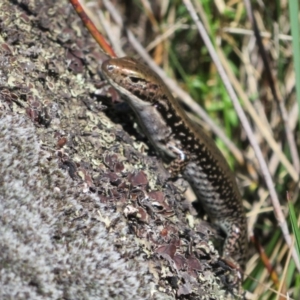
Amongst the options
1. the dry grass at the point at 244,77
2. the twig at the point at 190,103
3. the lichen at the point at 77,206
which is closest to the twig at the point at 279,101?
the dry grass at the point at 244,77

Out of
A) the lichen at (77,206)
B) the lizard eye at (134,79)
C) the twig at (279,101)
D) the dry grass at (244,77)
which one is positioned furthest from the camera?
the dry grass at (244,77)

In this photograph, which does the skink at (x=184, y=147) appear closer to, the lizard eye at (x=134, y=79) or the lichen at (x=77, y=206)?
the lizard eye at (x=134, y=79)

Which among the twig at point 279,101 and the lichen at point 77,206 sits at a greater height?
the lichen at point 77,206

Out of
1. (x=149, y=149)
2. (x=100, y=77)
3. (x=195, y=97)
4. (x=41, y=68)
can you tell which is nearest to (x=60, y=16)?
(x=100, y=77)

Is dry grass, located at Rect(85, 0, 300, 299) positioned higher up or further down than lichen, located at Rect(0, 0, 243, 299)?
further down

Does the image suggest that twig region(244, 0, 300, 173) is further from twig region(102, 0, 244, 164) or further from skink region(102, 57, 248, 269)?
skink region(102, 57, 248, 269)

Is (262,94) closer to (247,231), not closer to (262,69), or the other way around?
(262,69)

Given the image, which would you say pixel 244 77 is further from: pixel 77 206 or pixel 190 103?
pixel 77 206

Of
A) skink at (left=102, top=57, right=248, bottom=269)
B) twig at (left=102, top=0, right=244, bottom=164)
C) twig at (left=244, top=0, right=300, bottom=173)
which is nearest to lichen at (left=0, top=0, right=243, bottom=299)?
skink at (left=102, top=57, right=248, bottom=269)
